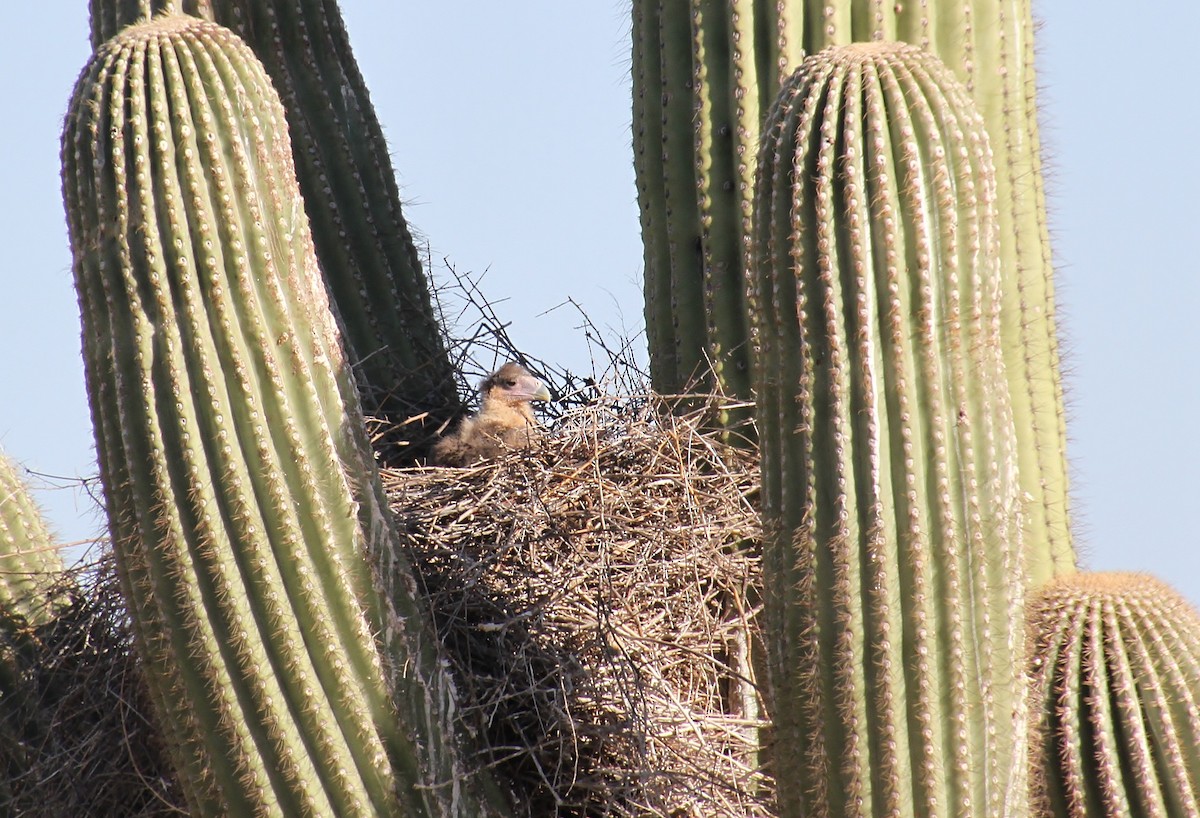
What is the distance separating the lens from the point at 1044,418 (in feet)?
16.3

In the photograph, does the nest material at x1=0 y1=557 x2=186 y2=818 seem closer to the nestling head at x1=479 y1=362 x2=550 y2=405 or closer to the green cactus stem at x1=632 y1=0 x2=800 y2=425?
the nestling head at x1=479 y1=362 x2=550 y2=405

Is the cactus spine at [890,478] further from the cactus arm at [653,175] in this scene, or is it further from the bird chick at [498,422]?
the bird chick at [498,422]

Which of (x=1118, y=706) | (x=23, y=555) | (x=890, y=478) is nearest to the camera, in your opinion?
(x=890, y=478)

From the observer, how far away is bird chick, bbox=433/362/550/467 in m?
5.95

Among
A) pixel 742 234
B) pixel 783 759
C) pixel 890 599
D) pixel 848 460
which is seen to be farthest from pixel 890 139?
pixel 742 234

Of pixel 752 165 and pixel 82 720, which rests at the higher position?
pixel 752 165

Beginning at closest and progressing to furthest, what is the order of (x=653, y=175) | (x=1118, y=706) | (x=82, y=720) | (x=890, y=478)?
(x=890, y=478)
(x=1118, y=706)
(x=82, y=720)
(x=653, y=175)

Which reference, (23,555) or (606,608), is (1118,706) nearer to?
(606,608)

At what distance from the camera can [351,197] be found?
244 inches

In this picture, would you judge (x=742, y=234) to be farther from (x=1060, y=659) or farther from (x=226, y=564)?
(x=226, y=564)

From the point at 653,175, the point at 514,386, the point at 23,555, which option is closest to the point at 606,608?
the point at 653,175

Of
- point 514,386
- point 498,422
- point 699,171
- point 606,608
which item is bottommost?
point 606,608

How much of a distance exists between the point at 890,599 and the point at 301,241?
1.61 meters

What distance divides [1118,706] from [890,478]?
120cm
